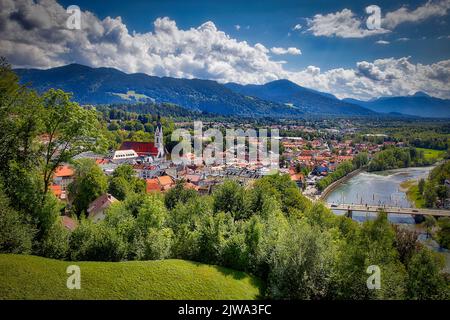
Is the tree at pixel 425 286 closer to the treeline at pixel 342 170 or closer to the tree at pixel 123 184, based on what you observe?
the tree at pixel 123 184

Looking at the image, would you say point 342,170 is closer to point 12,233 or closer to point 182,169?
point 182,169

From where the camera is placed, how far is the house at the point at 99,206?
67.3 feet

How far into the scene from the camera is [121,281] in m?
7.59

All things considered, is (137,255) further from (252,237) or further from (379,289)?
(379,289)

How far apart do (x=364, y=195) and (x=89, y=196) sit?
129 feet

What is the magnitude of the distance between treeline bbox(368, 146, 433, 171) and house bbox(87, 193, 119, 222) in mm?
60727

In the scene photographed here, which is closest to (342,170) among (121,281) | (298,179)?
(298,179)

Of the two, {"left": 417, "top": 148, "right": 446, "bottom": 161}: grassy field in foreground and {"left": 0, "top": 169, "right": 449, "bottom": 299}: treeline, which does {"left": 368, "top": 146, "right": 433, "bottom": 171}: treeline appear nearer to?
{"left": 417, "top": 148, "right": 446, "bottom": 161}: grassy field in foreground

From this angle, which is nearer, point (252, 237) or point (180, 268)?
point (180, 268)

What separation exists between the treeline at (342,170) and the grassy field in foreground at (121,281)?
45.9 m
